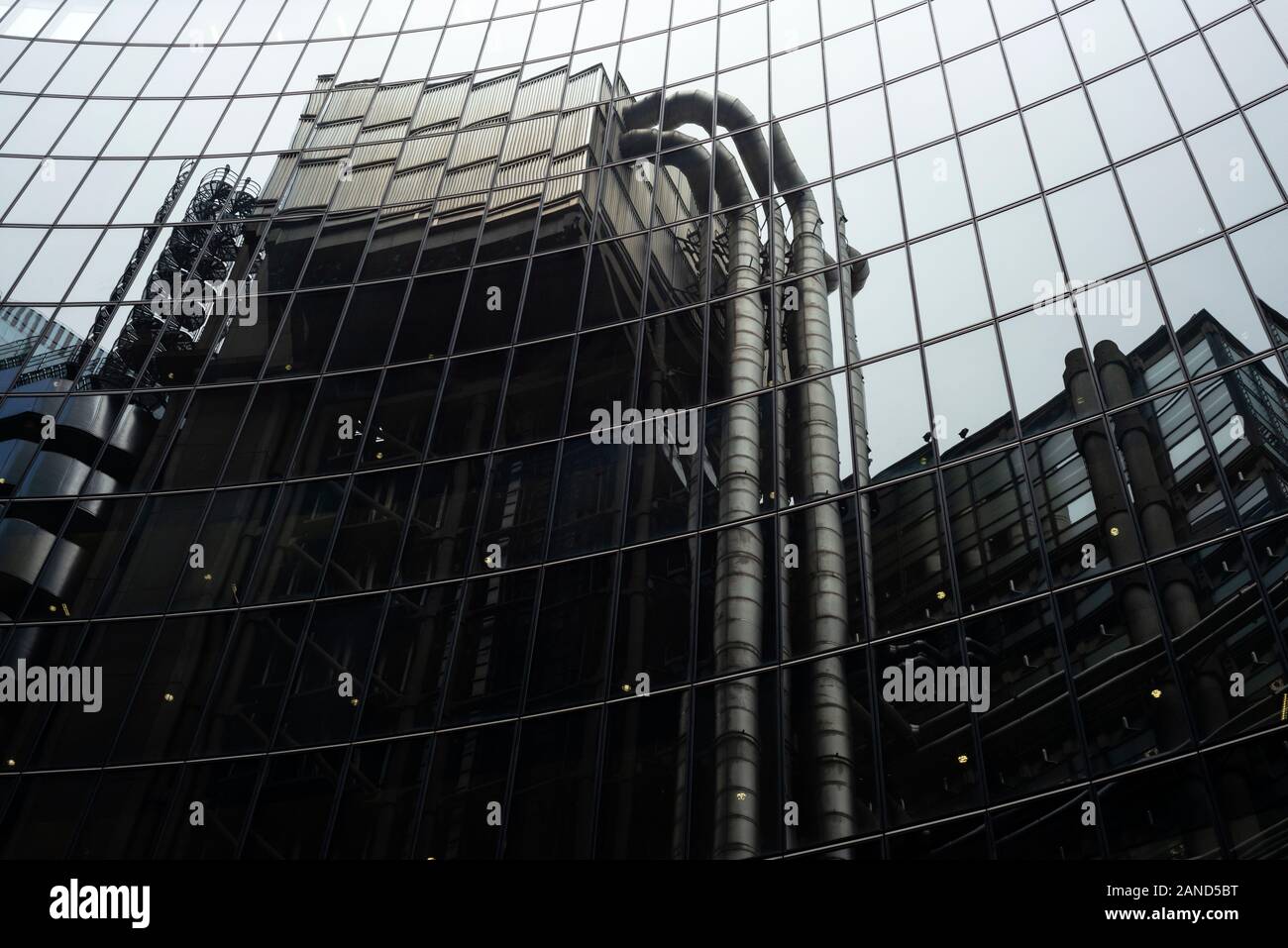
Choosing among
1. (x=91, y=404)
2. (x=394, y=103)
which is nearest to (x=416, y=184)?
(x=394, y=103)

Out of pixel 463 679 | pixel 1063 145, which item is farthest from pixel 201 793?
pixel 1063 145

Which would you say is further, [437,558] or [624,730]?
[437,558]

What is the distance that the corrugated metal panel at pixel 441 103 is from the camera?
3803cm

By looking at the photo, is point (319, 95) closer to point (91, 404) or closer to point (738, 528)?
point (91, 404)

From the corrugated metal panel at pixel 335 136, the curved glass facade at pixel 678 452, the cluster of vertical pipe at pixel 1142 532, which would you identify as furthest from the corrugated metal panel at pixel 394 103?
the cluster of vertical pipe at pixel 1142 532

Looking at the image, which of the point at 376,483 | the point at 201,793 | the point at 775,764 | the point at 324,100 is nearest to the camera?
the point at 775,764

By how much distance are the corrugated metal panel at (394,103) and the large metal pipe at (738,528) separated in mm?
8272

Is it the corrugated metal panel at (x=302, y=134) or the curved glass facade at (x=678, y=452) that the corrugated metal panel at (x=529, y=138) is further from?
the corrugated metal panel at (x=302, y=134)

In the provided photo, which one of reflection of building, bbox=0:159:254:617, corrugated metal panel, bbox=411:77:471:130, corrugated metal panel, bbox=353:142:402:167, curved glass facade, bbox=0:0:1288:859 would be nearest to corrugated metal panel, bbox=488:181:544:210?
curved glass facade, bbox=0:0:1288:859

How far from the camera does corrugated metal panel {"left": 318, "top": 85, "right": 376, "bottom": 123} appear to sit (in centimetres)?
3894

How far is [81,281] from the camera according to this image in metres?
35.2

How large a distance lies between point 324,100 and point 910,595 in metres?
26.8
